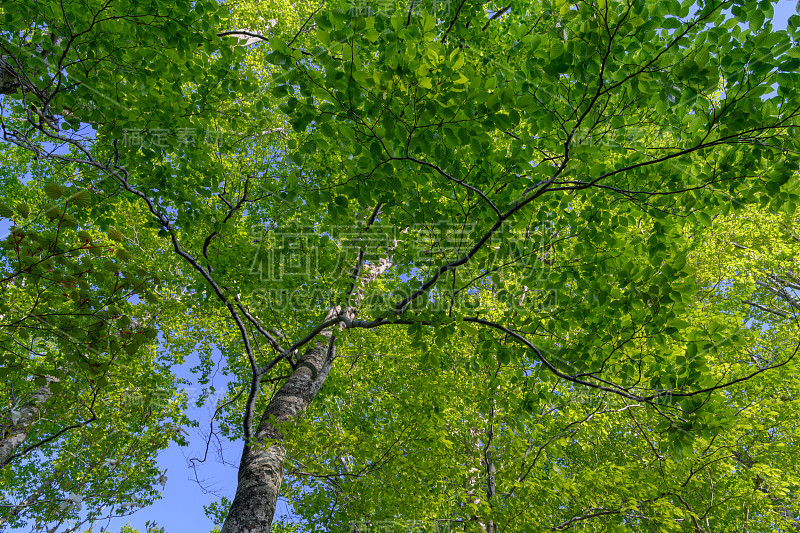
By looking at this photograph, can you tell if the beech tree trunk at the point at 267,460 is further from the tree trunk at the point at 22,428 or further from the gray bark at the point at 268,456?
the tree trunk at the point at 22,428

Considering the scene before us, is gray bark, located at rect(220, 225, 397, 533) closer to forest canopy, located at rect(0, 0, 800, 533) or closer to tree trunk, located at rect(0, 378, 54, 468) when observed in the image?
forest canopy, located at rect(0, 0, 800, 533)

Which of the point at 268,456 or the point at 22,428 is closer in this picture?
the point at 268,456

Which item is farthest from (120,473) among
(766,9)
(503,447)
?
(766,9)

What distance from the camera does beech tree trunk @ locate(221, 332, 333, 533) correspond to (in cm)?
383

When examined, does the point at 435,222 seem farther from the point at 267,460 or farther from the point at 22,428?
the point at 22,428

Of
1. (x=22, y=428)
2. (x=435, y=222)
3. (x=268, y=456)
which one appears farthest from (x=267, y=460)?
(x=22, y=428)

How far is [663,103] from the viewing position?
288 centimetres

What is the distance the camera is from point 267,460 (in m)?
4.43

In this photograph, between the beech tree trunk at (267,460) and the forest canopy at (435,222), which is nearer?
the forest canopy at (435,222)

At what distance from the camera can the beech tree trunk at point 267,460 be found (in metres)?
3.83

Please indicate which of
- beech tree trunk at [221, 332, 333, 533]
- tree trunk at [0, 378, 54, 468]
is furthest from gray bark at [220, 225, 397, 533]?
tree trunk at [0, 378, 54, 468]

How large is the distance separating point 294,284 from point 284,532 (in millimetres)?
8716

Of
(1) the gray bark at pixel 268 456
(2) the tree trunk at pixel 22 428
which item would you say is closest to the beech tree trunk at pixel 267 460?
(1) the gray bark at pixel 268 456

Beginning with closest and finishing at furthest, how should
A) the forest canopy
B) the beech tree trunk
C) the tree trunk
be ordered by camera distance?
the forest canopy, the beech tree trunk, the tree trunk
